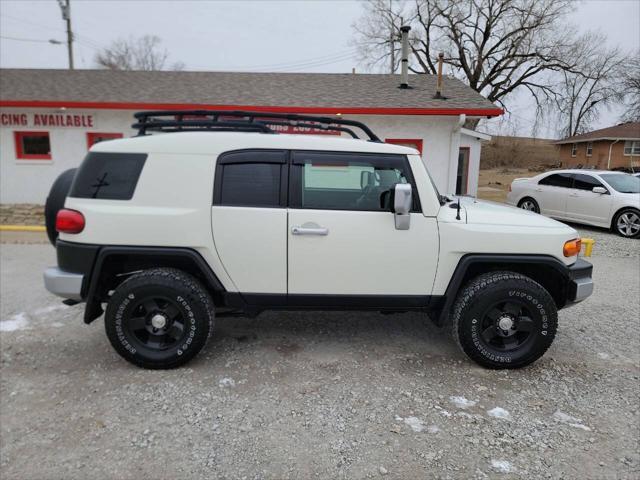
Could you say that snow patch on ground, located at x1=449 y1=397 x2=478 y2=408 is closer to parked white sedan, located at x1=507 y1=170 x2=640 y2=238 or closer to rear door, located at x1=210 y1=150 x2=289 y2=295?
rear door, located at x1=210 y1=150 x2=289 y2=295

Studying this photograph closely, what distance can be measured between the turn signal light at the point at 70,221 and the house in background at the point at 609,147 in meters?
40.6

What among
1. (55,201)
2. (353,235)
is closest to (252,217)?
(353,235)

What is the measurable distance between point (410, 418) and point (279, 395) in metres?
0.96

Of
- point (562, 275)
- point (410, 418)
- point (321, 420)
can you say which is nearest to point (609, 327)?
point (562, 275)

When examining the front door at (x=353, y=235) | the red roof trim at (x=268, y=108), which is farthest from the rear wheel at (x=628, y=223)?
the front door at (x=353, y=235)

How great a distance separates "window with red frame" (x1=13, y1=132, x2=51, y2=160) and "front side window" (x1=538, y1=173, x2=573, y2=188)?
13.8 m

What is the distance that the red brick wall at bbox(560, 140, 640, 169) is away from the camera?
36.4m

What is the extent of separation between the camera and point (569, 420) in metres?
3.04

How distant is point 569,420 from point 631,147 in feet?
137

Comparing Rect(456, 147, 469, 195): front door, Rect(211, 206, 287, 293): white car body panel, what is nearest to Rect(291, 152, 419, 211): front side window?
Rect(211, 206, 287, 293): white car body panel

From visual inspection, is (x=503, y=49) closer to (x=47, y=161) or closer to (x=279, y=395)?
(x=47, y=161)

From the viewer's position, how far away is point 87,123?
12359 mm

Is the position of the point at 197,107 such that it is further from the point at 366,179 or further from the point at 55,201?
the point at 366,179

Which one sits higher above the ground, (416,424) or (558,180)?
(558,180)
